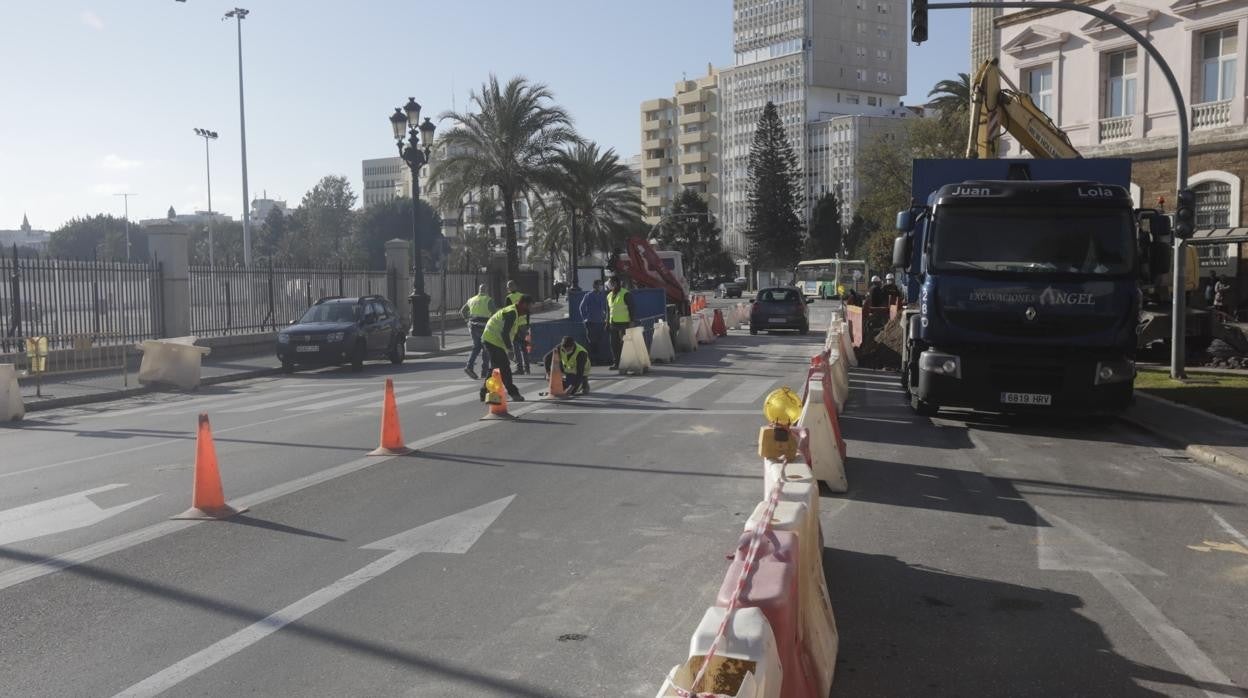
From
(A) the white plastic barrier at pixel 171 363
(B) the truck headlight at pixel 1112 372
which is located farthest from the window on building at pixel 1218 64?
(A) the white plastic barrier at pixel 171 363

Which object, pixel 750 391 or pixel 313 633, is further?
pixel 750 391

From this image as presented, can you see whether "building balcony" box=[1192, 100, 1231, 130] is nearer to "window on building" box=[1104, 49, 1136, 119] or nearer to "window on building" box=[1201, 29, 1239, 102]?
"window on building" box=[1201, 29, 1239, 102]

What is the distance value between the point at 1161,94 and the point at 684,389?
1976 cm

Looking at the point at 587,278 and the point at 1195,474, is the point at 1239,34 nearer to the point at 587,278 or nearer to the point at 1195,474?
the point at 1195,474

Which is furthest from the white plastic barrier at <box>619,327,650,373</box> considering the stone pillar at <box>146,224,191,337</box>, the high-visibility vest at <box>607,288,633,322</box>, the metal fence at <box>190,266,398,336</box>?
the metal fence at <box>190,266,398,336</box>

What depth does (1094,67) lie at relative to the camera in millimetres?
32188

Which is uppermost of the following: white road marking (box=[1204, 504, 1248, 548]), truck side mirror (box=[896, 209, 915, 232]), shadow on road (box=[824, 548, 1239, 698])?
truck side mirror (box=[896, 209, 915, 232])

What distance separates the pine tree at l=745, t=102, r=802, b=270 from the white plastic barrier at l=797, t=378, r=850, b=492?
91.7 metres

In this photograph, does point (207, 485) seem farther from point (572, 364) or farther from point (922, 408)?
point (922, 408)

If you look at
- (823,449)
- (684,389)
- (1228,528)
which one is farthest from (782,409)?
(684,389)

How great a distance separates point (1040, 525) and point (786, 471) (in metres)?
3.10

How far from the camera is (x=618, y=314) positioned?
2178cm

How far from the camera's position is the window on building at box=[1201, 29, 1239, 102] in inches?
1113

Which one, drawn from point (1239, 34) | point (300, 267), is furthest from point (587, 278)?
point (1239, 34)
